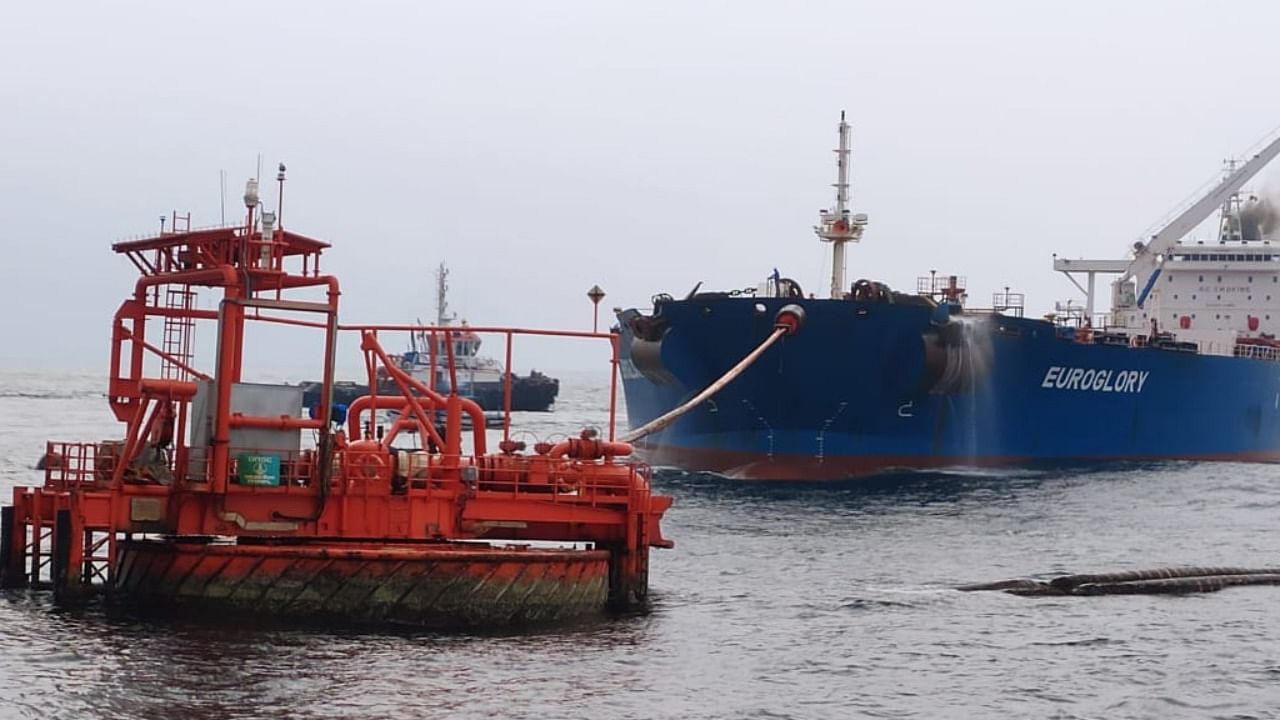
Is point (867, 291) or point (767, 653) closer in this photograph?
point (767, 653)

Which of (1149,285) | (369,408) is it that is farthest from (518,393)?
(369,408)

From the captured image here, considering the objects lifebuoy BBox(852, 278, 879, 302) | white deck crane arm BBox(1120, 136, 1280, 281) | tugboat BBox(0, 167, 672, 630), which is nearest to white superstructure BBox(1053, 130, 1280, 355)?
white deck crane arm BBox(1120, 136, 1280, 281)

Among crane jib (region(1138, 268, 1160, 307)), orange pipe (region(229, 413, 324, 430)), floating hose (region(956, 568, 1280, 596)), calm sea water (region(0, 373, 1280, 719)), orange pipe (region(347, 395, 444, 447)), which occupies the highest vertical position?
crane jib (region(1138, 268, 1160, 307))

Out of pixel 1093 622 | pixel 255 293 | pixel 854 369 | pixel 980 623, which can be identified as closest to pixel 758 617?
pixel 980 623

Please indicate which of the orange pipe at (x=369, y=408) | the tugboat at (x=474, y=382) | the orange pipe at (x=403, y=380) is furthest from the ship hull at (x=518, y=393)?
the orange pipe at (x=403, y=380)

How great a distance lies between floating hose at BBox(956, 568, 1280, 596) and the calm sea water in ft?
1.48

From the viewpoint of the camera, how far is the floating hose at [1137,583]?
2420cm

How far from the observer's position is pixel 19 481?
135 feet

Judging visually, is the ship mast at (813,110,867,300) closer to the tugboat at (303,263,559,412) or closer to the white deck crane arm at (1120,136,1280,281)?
the white deck crane arm at (1120,136,1280,281)

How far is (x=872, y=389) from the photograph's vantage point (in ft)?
135

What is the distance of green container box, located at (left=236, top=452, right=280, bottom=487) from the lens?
19.7 meters

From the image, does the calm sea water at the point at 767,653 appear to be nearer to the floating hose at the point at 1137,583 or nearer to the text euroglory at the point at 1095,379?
the floating hose at the point at 1137,583

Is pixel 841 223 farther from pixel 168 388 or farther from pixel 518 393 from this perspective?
pixel 518 393

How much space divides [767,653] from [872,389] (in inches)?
883
